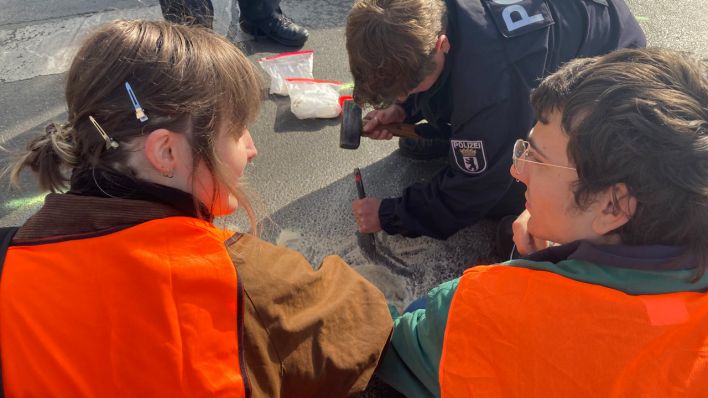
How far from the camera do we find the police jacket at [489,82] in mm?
1831

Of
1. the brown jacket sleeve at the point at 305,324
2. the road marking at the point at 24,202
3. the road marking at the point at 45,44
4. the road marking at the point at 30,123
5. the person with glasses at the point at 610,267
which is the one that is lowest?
the road marking at the point at 24,202

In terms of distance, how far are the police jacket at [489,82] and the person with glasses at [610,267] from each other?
558mm

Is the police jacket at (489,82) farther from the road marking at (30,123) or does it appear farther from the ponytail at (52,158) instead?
the road marking at (30,123)

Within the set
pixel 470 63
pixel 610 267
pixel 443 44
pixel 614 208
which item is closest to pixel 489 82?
pixel 470 63

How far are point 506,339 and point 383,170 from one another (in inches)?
62.4

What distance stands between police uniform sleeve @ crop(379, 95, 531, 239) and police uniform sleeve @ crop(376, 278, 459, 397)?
591 mm

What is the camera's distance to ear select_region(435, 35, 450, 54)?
1847 mm

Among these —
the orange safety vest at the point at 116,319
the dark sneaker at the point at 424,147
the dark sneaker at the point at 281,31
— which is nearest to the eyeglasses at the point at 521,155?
the orange safety vest at the point at 116,319

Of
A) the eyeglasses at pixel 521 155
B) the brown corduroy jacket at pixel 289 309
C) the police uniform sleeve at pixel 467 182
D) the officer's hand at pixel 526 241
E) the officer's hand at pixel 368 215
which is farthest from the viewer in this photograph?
the officer's hand at pixel 368 215

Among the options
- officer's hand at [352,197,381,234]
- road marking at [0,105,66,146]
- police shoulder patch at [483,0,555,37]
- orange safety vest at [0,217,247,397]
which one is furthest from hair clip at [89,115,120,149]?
road marking at [0,105,66,146]

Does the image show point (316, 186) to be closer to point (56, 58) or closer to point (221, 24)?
point (221, 24)

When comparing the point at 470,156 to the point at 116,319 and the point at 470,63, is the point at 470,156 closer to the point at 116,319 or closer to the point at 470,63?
the point at 470,63

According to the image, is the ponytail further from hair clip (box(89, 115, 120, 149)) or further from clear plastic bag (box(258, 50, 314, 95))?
clear plastic bag (box(258, 50, 314, 95))

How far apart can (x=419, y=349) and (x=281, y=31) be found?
2484mm
